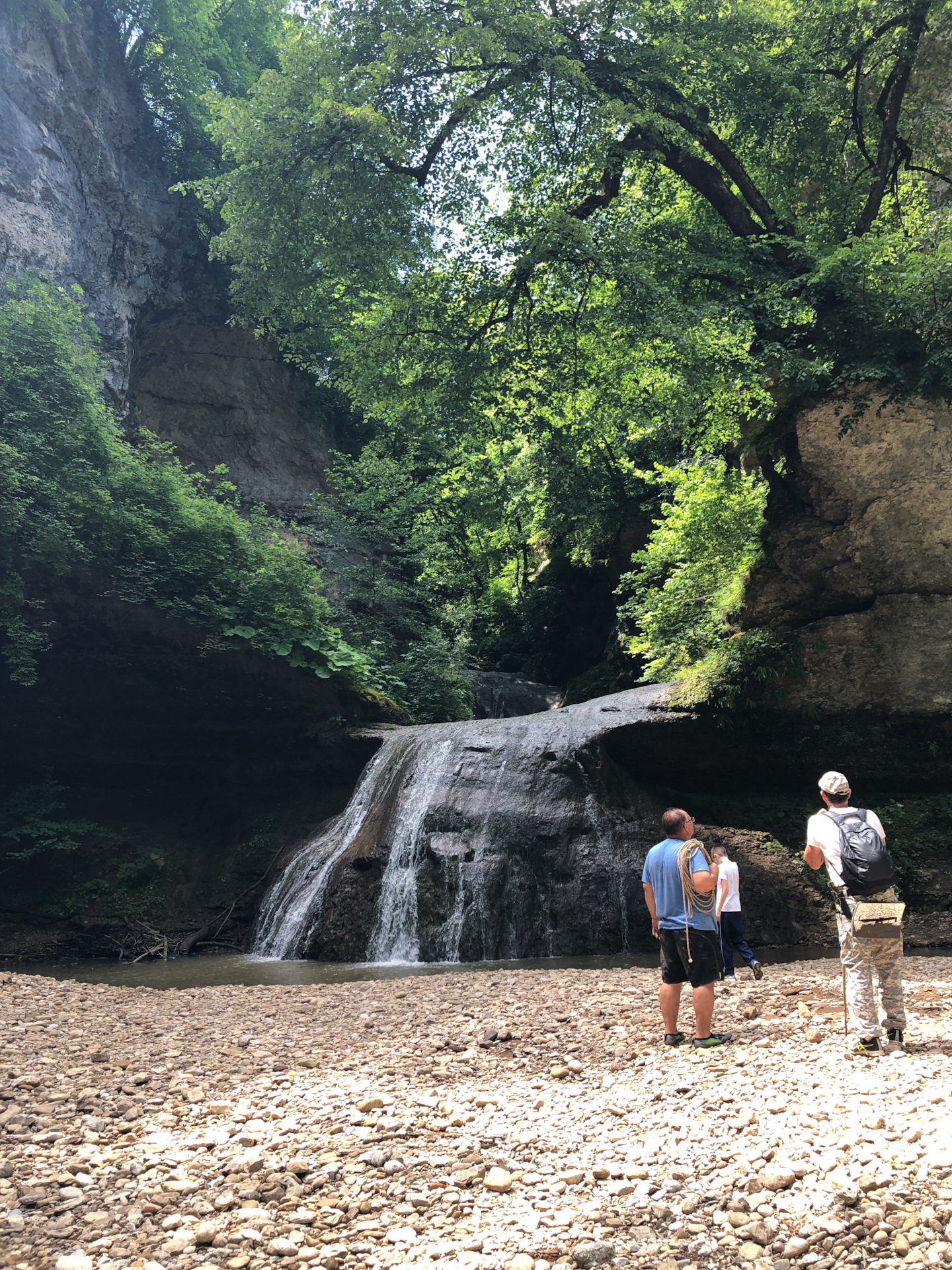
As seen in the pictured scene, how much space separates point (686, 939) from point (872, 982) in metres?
1.09

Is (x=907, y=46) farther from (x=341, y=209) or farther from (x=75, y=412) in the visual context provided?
(x=75, y=412)

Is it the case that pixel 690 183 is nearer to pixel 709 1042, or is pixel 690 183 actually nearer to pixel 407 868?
pixel 407 868

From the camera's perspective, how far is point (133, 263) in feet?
71.7

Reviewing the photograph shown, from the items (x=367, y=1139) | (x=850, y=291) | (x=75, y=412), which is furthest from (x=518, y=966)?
(x=75, y=412)

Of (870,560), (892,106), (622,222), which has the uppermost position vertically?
(892,106)

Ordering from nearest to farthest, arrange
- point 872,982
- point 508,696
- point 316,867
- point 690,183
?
point 872,982 → point 316,867 → point 690,183 → point 508,696

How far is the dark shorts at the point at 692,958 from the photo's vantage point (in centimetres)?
502

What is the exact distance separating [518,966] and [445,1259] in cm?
747

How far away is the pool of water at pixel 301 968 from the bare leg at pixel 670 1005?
13.8 feet

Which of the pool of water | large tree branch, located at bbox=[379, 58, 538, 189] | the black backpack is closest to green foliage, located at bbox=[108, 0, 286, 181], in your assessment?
large tree branch, located at bbox=[379, 58, 538, 189]

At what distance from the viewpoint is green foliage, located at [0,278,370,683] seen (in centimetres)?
1288

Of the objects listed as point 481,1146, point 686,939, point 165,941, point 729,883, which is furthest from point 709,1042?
point 165,941

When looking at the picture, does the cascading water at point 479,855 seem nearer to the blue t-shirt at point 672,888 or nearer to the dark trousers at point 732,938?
the dark trousers at point 732,938

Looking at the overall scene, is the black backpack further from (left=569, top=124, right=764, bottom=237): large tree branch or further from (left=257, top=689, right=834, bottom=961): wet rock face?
(left=569, top=124, right=764, bottom=237): large tree branch
